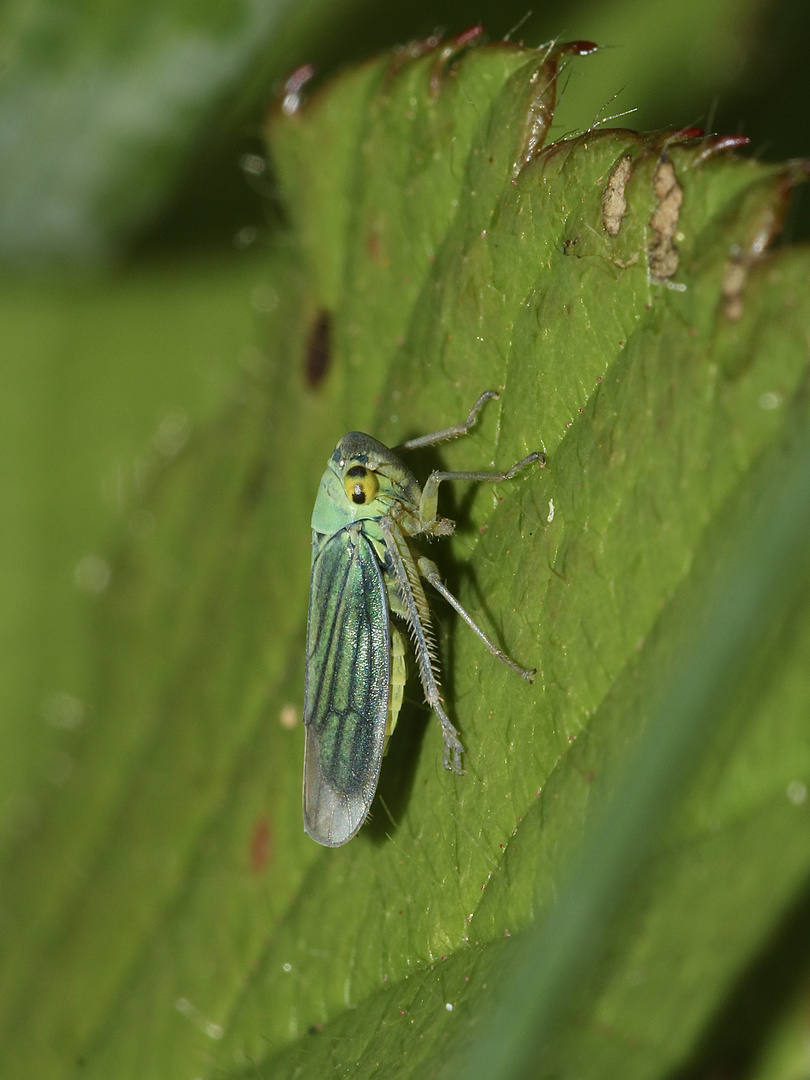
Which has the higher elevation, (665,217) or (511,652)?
(665,217)

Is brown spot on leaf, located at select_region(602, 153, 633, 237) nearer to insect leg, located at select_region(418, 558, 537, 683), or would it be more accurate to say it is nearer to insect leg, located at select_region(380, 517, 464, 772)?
insect leg, located at select_region(418, 558, 537, 683)

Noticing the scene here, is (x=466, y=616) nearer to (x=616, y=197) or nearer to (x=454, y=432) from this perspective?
(x=454, y=432)

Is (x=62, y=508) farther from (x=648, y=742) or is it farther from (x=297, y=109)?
(x=648, y=742)

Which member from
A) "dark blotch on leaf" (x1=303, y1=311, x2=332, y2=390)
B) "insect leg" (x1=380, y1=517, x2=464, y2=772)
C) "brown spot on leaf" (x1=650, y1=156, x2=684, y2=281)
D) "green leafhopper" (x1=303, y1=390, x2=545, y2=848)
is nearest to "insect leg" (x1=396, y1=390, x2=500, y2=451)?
"green leafhopper" (x1=303, y1=390, x2=545, y2=848)

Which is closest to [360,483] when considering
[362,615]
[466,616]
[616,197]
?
[362,615]

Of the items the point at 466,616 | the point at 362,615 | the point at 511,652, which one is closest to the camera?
the point at 511,652

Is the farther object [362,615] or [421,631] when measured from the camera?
[362,615]
